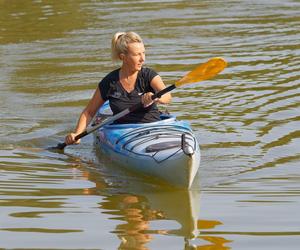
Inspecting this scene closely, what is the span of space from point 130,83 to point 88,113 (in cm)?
60

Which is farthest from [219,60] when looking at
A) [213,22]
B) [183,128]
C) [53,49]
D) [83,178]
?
[213,22]

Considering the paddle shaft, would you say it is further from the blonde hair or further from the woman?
the blonde hair

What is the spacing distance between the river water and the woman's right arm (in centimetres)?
24

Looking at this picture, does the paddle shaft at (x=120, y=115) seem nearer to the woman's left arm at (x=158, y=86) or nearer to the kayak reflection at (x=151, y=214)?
the woman's left arm at (x=158, y=86)

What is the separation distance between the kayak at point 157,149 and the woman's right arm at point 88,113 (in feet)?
0.58

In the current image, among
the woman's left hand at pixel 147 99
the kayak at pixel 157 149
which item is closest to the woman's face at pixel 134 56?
the woman's left hand at pixel 147 99

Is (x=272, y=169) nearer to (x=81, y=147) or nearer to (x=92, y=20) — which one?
(x=81, y=147)

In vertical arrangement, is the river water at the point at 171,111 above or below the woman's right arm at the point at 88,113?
below

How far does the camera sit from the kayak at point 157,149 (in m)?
7.67

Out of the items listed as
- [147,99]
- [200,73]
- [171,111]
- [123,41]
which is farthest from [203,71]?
[171,111]

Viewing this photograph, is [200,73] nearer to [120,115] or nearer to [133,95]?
[133,95]

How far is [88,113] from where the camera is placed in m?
9.15

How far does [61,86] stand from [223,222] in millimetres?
6119

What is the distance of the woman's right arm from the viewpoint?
903cm
